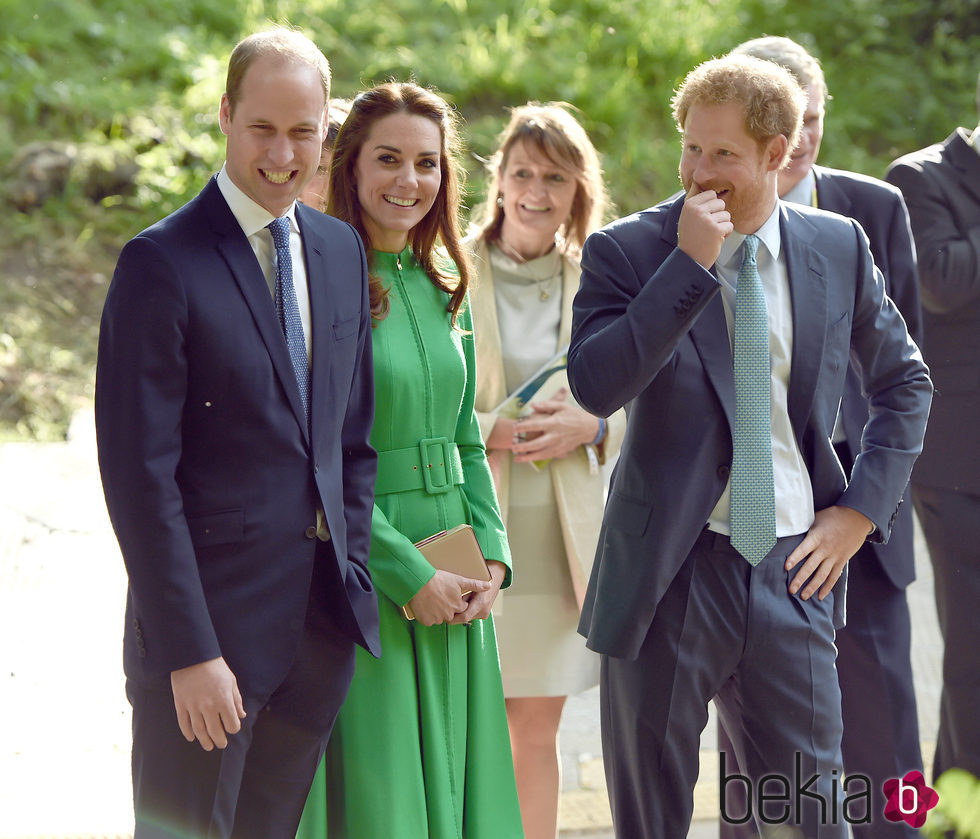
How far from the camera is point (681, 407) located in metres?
2.66

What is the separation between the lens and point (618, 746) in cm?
275

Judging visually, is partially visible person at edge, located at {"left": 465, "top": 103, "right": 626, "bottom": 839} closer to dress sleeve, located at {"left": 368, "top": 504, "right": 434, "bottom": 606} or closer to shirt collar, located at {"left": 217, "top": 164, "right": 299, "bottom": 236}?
dress sleeve, located at {"left": 368, "top": 504, "right": 434, "bottom": 606}

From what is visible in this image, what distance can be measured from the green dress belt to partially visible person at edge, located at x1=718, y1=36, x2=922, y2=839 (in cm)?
123

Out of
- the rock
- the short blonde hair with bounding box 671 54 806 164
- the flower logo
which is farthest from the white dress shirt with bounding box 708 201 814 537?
the rock

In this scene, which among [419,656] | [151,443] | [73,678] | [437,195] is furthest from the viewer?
[73,678]

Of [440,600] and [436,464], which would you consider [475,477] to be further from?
[440,600]

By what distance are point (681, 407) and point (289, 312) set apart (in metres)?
0.86

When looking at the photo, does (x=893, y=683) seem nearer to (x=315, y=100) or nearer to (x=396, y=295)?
(x=396, y=295)

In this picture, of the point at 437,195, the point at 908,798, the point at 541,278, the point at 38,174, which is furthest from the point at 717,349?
the point at 38,174

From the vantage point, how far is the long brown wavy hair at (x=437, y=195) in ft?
9.59

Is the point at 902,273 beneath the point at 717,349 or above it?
above

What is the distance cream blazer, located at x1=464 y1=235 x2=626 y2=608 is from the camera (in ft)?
11.9

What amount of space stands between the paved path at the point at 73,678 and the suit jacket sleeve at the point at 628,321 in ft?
6.84

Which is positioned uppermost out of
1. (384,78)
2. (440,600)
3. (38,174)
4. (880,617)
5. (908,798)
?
(384,78)
